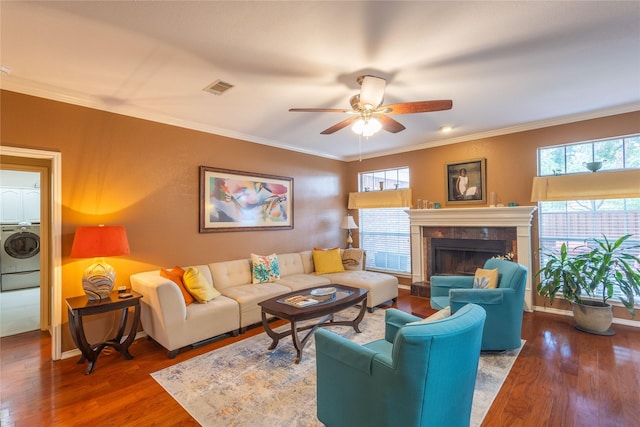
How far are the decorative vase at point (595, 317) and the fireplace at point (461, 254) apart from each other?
3.82 feet

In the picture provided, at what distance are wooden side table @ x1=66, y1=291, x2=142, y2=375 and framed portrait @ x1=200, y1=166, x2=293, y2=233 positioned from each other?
1397 mm

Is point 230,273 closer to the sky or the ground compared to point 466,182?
closer to the ground

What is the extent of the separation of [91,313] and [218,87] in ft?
8.09

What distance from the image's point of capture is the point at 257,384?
2457 mm

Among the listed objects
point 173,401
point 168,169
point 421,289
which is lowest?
point 173,401

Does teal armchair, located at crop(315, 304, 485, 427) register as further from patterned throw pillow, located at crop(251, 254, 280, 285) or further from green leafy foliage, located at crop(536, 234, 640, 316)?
green leafy foliage, located at crop(536, 234, 640, 316)

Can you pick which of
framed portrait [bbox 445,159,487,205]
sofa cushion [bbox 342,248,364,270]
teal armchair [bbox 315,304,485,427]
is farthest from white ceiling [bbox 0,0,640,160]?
sofa cushion [bbox 342,248,364,270]

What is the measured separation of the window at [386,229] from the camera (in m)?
5.63

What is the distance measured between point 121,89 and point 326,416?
3.46 m

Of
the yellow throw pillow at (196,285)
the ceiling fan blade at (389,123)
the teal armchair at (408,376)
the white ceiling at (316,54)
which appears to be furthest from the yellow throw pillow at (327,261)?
the teal armchair at (408,376)

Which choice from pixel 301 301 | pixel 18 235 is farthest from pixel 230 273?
pixel 18 235

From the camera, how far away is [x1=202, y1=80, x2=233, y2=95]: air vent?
2828 millimetres

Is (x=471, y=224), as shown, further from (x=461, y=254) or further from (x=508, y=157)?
(x=508, y=157)

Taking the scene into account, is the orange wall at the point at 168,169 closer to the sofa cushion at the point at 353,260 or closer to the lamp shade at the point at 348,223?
the lamp shade at the point at 348,223
